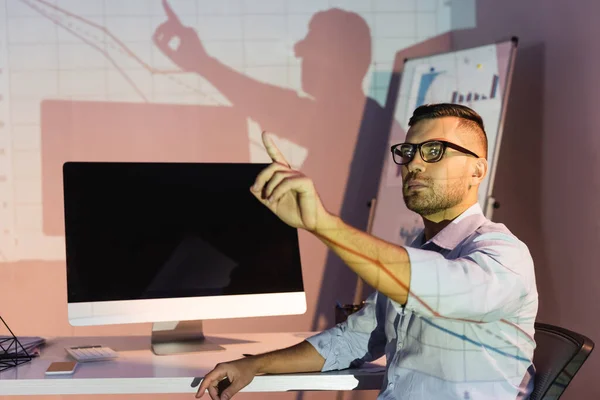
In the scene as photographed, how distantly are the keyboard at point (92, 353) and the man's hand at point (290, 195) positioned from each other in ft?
3.47

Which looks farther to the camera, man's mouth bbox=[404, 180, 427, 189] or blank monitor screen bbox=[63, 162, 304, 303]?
blank monitor screen bbox=[63, 162, 304, 303]

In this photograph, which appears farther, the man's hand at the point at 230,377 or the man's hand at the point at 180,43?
the man's hand at the point at 180,43

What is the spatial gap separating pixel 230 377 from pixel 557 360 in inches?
28.9

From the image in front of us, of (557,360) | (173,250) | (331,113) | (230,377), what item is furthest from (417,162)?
(331,113)

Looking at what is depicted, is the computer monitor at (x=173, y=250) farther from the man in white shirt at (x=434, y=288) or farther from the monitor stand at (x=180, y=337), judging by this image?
the man in white shirt at (x=434, y=288)

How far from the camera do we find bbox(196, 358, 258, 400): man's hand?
67.8 inches

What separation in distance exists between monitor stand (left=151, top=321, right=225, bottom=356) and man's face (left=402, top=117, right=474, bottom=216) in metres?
0.80

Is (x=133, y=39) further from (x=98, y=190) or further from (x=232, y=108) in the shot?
(x=98, y=190)

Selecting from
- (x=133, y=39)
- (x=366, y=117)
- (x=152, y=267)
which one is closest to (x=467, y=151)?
(x=152, y=267)

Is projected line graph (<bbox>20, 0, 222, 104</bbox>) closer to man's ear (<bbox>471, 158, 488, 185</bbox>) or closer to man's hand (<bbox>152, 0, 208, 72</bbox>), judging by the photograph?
man's hand (<bbox>152, 0, 208, 72</bbox>)

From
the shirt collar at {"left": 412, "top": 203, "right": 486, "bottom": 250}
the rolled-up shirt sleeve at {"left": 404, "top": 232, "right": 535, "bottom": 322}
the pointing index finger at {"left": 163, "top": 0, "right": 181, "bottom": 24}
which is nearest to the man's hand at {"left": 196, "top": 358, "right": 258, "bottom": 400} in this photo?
the shirt collar at {"left": 412, "top": 203, "right": 486, "bottom": 250}

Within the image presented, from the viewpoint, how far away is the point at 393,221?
11.0ft

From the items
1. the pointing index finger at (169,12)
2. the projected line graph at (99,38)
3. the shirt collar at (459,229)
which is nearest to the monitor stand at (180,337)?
the shirt collar at (459,229)

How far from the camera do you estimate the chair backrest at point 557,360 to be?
1.48m
